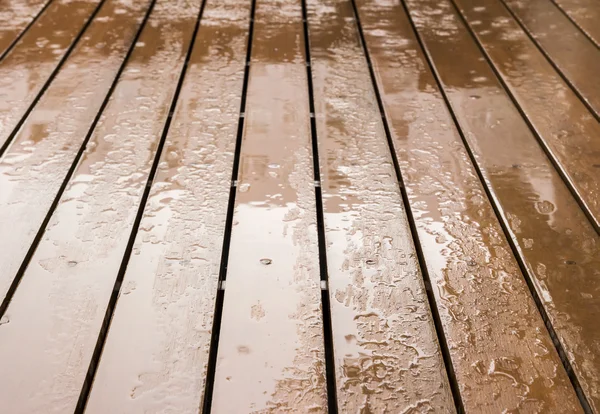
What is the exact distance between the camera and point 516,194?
147 cm

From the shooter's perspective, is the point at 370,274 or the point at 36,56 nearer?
the point at 370,274

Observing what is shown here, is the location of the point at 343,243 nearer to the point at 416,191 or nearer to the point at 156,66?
the point at 416,191

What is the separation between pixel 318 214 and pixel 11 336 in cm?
58

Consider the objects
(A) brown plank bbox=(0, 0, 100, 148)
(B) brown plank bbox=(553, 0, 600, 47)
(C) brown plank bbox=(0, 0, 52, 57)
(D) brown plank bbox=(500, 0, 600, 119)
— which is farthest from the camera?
(B) brown plank bbox=(553, 0, 600, 47)

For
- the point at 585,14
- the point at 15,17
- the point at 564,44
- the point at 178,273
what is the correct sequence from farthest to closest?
the point at 585,14 < the point at 15,17 < the point at 564,44 < the point at 178,273

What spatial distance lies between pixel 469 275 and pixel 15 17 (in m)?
1.80

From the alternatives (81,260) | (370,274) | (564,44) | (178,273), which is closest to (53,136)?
(81,260)

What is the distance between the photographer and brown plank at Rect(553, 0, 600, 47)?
7.70 feet

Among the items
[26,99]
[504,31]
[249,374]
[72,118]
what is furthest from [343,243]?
[504,31]

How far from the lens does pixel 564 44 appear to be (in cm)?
225

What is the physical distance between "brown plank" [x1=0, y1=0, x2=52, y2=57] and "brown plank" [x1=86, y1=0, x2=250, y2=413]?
654 millimetres

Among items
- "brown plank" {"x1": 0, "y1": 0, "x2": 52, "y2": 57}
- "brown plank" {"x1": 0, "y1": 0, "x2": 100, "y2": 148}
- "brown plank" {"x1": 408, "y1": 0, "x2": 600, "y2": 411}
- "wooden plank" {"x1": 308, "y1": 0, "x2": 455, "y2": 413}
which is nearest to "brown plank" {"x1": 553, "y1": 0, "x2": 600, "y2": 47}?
"brown plank" {"x1": 408, "y1": 0, "x2": 600, "y2": 411}

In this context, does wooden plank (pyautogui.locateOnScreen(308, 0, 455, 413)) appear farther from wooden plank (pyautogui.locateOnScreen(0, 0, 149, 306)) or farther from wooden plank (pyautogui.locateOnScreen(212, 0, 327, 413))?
wooden plank (pyautogui.locateOnScreen(0, 0, 149, 306))

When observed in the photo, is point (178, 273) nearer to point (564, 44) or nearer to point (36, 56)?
point (36, 56)
